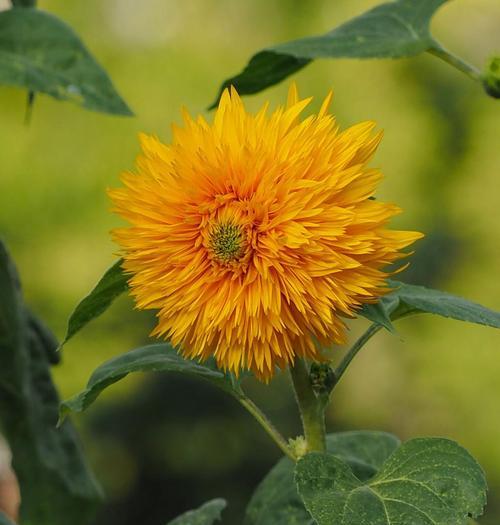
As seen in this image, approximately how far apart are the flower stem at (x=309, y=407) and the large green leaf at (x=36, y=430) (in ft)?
0.63

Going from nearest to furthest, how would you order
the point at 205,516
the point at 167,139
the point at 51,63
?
1. the point at 51,63
2. the point at 205,516
3. the point at 167,139

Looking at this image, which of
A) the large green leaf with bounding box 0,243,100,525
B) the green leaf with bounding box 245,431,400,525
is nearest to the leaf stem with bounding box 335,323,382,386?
the green leaf with bounding box 245,431,400,525

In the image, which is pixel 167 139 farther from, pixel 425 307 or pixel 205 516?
pixel 425 307

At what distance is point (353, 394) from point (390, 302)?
3847 millimetres

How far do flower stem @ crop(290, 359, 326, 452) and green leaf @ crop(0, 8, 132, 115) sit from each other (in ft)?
0.62

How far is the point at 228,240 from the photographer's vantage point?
61 centimetres

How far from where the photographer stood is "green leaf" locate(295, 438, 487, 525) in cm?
60

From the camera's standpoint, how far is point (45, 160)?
444 cm

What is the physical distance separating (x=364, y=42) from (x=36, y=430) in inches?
13.2

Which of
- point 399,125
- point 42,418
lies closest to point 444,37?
point 399,125

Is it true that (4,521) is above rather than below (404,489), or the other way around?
below

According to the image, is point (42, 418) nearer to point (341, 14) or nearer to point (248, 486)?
point (248, 486)

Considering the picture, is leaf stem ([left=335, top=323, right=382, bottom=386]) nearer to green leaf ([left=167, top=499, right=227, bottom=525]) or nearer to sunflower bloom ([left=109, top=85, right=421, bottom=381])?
sunflower bloom ([left=109, top=85, right=421, bottom=381])

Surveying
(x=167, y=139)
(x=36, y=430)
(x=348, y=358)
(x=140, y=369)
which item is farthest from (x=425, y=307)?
(x=167, y=139)
